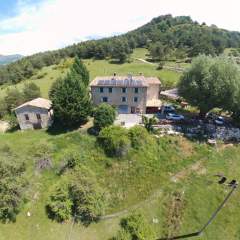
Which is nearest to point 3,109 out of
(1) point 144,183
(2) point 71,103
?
(2) point 71,103

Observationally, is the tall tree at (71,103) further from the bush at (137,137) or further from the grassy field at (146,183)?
the bush at (137,137)

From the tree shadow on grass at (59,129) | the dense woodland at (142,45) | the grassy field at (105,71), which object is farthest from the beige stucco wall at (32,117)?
the dense woodland at (142,45)

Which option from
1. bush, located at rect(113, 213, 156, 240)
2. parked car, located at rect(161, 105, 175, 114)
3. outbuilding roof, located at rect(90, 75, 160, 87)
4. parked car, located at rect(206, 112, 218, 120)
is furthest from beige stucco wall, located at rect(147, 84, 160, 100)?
bush, located at rect(113, 213, 156, 240)

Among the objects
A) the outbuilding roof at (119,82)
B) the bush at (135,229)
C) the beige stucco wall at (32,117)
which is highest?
the outbuilding roof at (119,82)

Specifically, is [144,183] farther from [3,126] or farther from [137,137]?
[3,126]

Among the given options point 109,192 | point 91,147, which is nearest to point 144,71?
point 91,147

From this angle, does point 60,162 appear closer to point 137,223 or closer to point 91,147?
point 91,147

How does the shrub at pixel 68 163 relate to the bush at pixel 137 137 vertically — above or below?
below
